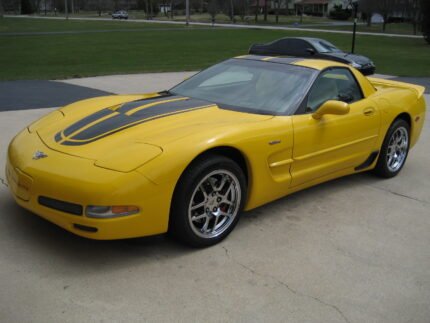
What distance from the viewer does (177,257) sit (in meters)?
3.30

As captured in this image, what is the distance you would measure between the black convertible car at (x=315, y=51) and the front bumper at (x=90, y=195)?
12285 millimetres

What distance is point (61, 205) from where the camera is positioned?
10.0ft

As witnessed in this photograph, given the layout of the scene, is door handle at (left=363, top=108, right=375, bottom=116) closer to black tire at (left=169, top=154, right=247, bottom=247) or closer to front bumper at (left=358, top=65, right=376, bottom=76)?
black tire at (left=169, top=154, right=247, bottom=247)

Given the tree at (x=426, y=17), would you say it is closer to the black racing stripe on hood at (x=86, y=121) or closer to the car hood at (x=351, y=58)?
the car hood at (x=351, y=58)

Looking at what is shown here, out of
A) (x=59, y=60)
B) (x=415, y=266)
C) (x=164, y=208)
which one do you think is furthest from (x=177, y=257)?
(x=59, y=60)

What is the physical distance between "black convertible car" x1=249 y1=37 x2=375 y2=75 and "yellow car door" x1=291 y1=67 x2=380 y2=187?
33.7 feet

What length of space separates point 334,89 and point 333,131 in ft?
1.74

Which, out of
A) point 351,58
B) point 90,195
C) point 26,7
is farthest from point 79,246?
point 26,7

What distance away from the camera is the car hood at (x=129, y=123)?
3.32 m

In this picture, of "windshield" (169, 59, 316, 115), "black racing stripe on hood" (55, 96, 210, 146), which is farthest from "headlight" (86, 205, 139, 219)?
"windshield" (169, 59, 316, 115)

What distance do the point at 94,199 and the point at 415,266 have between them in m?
2.19

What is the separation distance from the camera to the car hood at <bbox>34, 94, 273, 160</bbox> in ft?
10.9

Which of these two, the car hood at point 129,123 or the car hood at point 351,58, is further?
the car hood at point 351,58

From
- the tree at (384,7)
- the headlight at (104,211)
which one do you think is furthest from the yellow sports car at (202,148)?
the tree at (384,7)
